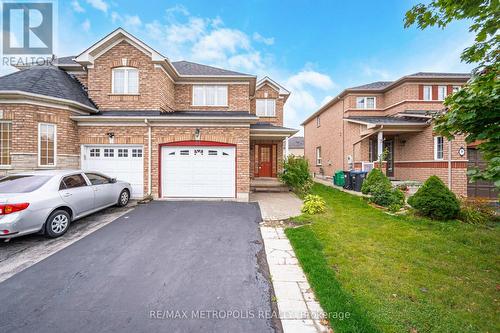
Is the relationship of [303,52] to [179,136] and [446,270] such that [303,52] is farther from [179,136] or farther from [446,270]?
[446,270]

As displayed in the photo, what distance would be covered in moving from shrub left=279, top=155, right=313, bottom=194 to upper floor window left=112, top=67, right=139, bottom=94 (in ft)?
28.1

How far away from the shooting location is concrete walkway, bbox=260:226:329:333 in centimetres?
243

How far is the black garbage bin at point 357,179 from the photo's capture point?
11.5 metres

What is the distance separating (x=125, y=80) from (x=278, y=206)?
9.60 metres

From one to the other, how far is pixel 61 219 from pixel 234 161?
18.9 ft

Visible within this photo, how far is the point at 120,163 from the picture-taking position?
891 centimetres

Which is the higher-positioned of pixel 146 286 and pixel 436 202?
pixel 436 202

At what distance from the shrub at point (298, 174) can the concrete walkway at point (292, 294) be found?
6.10 m

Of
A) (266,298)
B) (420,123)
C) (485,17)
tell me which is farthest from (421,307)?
(420,123)

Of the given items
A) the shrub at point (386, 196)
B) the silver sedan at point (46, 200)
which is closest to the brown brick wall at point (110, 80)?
the silver sedan at point (46, 200)

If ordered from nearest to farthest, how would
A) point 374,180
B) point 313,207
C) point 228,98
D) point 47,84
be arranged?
point 313,207 → point 47,84 → point 374,180 → point 228,98

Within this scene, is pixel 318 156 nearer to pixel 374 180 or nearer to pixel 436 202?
pixel 374 180

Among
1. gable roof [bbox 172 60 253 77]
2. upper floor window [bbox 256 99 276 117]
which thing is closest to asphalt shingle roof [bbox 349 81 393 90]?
upper floor window [bbox 256 99 276 117]

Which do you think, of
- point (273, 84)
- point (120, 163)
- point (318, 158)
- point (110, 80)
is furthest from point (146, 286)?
point (318, 158)
